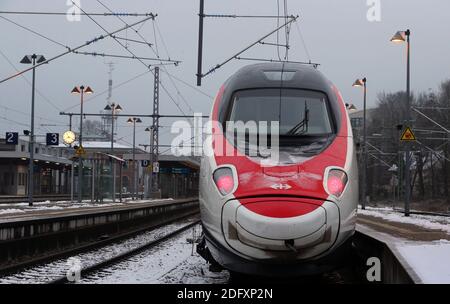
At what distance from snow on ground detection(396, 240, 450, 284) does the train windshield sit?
195cm

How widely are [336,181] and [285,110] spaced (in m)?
1.73

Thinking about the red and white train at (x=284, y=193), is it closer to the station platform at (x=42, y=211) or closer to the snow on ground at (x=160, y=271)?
the snow on ground at (x=160, y=271)

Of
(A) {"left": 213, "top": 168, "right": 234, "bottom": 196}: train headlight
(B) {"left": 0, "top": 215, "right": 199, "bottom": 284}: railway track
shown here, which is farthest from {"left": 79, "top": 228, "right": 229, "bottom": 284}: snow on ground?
(A) {"left": 213, "top": 168, "right": 234, "bottom": 196}: train headlight

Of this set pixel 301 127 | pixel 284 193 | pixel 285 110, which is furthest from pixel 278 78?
pixel 284 193

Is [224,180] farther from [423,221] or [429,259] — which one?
[423,221]

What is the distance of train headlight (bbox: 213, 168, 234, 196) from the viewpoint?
6973 mm

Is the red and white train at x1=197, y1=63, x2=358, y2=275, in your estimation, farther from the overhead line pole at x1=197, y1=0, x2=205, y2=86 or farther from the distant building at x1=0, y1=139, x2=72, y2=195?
the distant building at x1=0, y1=139, x2=72, y2=195

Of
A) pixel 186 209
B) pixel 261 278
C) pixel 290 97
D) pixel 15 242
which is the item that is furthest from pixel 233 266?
pixel 186 209

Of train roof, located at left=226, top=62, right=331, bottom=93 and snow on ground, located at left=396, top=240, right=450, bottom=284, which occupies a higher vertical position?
train roof, located at left=226, top=62, right=331, bottom=93

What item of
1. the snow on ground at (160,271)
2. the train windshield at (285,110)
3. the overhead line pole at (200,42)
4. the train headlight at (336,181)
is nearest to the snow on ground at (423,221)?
the snow on ground at (160,271)

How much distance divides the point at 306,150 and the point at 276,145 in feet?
1.37

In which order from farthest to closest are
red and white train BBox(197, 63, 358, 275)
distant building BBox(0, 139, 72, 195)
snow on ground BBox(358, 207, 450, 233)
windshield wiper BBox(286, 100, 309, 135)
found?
1. distant building BBox(0, 139, 72, 195)
2. snow on ground BBox(358, 207, 450, 233)
3. windshield wiper BBox(286, 100, 309, 135)
4. red and white train BBox(197, 63, 358, 275)

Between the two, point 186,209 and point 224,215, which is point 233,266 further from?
point 186,209

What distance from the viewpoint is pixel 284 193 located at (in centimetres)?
664
